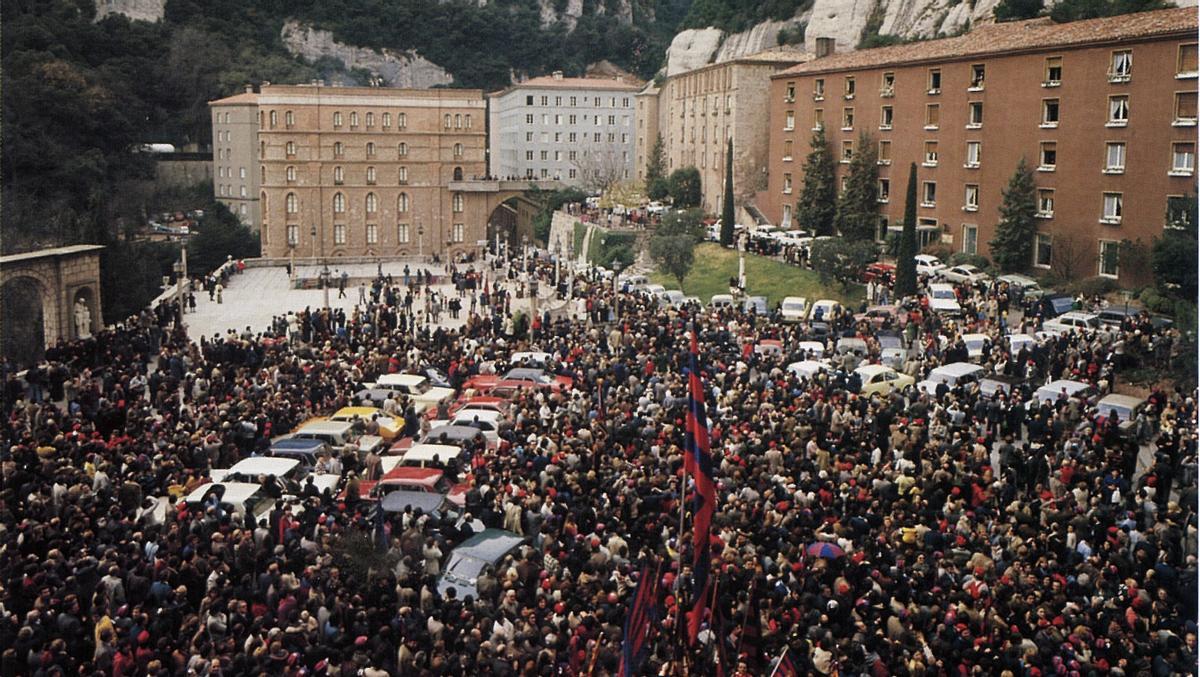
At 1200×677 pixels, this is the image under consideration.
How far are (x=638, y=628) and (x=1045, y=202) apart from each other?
30651mm

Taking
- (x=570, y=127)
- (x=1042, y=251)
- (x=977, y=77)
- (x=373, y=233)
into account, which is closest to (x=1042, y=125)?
(x=977, y=77)

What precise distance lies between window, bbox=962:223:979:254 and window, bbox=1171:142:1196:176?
8.81 meters

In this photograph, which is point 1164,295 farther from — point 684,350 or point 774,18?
point 774,18

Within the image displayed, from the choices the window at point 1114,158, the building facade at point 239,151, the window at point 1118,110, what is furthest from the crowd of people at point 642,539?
the building facade at point 239,151

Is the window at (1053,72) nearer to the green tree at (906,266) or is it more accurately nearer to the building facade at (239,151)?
the green tree at (906,266)

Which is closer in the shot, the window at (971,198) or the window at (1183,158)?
the window at (1183,158)

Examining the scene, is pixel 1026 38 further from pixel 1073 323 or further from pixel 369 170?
pixel 369 170

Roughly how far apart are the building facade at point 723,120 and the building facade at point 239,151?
30.8m

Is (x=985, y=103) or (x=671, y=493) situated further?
(x=985, y=103)

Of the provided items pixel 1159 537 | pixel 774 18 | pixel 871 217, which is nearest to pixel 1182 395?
pixel 1159 537

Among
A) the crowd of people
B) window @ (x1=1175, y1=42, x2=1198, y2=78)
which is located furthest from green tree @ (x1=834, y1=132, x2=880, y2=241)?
the crowd of people

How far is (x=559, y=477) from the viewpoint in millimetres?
15719

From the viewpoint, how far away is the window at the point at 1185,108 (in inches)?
1179

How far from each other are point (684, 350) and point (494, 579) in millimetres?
13032
